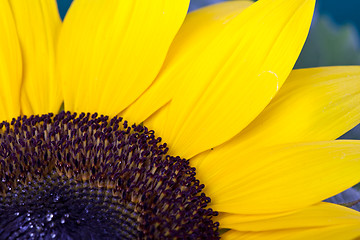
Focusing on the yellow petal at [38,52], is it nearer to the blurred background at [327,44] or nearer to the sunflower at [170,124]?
the sunflower at [170,124]

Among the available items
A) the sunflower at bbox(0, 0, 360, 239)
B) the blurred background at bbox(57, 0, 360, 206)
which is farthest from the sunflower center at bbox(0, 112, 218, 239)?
the blurred background at bbox(57, 0, 360, 206)

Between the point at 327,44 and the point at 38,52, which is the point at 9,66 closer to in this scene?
the point at 38,52

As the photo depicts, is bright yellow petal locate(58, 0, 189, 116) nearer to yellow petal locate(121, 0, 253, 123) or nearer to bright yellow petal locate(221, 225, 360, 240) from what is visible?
yellow petal locate(121, 0, 253, 123)

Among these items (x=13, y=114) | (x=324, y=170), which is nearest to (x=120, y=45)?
(x=13, y=114)

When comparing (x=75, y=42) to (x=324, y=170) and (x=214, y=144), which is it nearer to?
(x=214, y=144)

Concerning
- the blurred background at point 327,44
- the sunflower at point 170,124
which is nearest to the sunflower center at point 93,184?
the sunflower at point 170,124

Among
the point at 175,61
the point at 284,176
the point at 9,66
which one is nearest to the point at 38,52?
the point at 9,66
